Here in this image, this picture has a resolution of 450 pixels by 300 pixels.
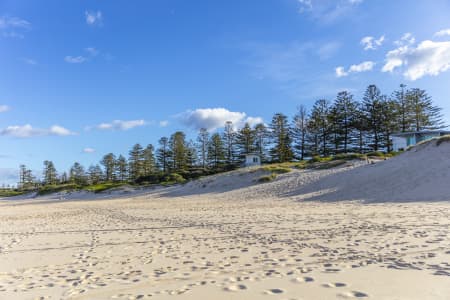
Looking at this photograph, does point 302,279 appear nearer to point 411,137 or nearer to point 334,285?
point 334,285

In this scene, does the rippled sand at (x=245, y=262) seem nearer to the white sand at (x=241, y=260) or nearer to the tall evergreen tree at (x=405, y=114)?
the white sand at (x=241, y=260)

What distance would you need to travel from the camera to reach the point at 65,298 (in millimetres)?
3723

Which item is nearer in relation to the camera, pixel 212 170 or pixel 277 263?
pixel 277 263

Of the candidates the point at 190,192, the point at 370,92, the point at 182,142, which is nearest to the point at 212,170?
the point at 182,142

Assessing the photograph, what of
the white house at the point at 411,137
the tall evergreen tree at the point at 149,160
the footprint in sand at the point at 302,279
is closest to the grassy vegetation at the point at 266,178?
the white house at the point at 411,137

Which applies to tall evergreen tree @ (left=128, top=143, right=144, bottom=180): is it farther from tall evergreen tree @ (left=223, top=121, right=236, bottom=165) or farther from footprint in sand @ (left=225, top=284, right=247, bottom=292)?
footprint in sand @ (left=225, top=284, right=247, bottom=292)

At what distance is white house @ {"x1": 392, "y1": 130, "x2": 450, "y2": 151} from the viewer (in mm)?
32775

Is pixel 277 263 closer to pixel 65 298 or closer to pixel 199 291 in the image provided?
pixel 199 291

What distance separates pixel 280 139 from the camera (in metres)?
52.8

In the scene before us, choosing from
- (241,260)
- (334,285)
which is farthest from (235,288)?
(241,260)

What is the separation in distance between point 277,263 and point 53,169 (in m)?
85.1

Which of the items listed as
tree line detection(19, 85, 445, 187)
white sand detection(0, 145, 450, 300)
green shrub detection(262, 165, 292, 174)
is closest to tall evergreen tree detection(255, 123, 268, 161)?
tree line detection(19, 85, 445, 187)

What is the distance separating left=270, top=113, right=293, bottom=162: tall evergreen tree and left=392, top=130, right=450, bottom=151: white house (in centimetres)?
1866

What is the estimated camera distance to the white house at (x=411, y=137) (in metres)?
32.8
